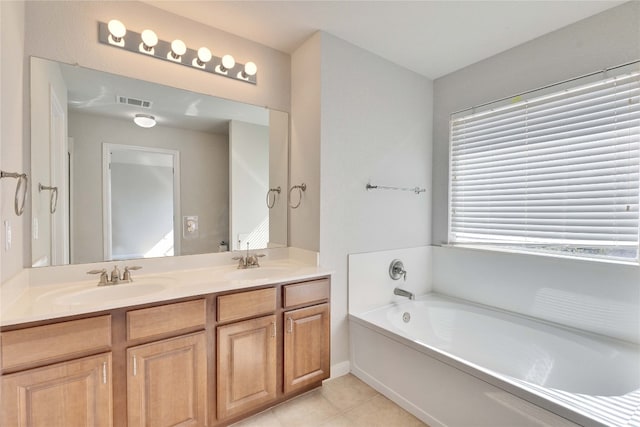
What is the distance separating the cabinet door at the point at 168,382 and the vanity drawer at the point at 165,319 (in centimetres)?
6

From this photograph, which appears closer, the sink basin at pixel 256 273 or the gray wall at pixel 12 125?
the gray wall at pixel 12 125

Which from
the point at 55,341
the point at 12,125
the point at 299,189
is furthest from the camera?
the point at 299,189

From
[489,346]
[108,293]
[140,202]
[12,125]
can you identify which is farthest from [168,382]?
[489,346]

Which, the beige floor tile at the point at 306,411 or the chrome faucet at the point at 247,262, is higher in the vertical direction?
the chrome faucet at the point at 247,262

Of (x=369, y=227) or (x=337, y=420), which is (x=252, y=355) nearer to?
(x=337, y=420)

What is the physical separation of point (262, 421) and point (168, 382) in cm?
66

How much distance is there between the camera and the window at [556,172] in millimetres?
1790

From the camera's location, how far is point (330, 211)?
7.13ft

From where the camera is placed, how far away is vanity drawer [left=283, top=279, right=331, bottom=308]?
186 centimetres

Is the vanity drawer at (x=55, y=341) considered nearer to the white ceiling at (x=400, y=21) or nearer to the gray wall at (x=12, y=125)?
the gray wall at (x=12, y=125)

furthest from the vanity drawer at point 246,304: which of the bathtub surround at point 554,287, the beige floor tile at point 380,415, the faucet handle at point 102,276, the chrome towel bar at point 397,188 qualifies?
the bathtub surround at point 554,287

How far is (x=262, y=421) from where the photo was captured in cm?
175

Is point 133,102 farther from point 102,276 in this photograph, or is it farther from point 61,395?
point 61,395

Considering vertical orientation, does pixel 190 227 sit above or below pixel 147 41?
below
